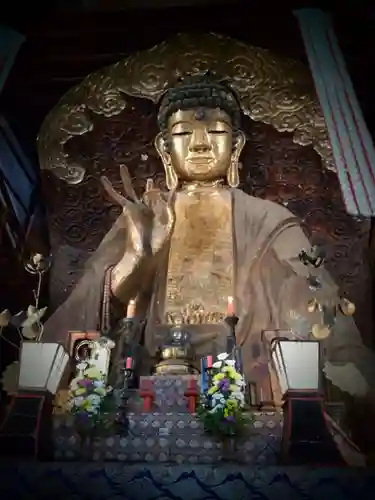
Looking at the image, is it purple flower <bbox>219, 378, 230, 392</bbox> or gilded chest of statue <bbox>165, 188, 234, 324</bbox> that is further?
gilded chest of statue <bbox>165, 188, 234, 324</bbox>

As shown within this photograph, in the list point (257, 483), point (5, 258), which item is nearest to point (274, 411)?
point (257, 483)

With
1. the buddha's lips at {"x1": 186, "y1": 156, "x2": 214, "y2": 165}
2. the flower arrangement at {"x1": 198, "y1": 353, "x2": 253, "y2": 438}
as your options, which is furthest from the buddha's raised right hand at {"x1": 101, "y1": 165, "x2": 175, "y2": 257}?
the flower arrangement at {"x1": 198, "y1": 353, "x2": 253, "y2": 438}

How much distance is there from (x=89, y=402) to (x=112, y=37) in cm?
246

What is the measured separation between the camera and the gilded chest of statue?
4320 millimetres

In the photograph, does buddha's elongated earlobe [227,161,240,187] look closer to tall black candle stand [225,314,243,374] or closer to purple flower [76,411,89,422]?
tall black candle stand [225,314,243,374]

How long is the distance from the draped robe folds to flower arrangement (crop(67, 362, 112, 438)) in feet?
2.23

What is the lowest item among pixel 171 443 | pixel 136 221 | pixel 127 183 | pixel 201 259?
pixel 171 443

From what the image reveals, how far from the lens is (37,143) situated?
5.00m

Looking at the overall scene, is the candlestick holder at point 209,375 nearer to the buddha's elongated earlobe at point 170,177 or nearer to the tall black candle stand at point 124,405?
the tall black candle stand at point 124,405

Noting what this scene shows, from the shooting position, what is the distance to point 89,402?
133 inches

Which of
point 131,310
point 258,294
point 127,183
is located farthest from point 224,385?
point 127,183

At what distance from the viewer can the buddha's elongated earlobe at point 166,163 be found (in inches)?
190

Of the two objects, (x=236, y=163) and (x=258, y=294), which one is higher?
(x=236, y=163)

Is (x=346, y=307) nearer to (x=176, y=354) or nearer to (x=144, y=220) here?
(x=176, y=354)
